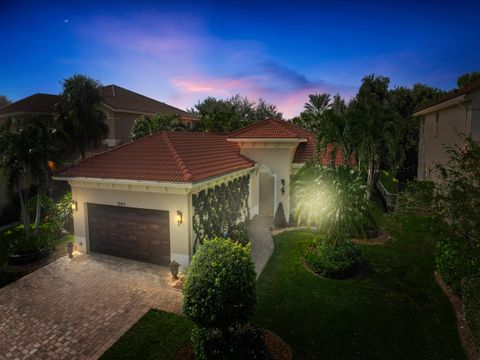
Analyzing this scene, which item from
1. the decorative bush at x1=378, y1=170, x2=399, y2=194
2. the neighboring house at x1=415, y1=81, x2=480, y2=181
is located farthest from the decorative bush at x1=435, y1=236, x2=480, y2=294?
the decorative bush at x1=378, y1=170, x2=399, y2=194

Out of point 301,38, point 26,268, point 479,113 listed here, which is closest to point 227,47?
point 301,38

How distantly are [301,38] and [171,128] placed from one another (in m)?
15.2

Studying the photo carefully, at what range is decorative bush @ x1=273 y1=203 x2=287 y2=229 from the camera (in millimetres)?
18297

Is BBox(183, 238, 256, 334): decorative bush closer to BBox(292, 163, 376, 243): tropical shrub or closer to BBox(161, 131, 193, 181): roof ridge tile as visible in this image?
BBox(161, 131, 193, 181): roof ridge tile

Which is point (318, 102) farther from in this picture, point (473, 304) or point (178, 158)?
point (473, 304)

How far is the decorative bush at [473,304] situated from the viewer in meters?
7.66

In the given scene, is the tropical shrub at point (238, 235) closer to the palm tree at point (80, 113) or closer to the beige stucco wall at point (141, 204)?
the beige stucco wall at point (141, 204)

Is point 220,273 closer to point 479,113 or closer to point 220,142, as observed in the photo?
point 220,142

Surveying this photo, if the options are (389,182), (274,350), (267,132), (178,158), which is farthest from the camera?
(389,182)

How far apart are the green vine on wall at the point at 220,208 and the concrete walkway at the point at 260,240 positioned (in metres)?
0.89

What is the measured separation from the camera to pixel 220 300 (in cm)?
679

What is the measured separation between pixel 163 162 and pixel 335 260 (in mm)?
8562

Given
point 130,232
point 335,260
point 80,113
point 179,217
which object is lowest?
point 335,260

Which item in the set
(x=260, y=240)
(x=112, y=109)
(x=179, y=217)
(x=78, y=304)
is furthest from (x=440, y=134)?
(x=112, y=109)
